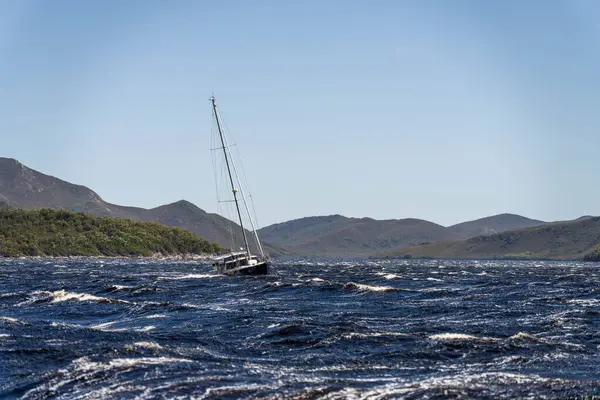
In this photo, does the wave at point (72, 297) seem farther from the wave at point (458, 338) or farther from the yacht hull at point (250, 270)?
the yacht hull at point (250, 270)

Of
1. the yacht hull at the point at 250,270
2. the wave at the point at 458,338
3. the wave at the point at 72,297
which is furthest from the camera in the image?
the yacht hull at the point at 250,270

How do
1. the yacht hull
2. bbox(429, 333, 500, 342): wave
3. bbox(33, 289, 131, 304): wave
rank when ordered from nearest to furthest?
bbox(429, 333, 500, 342): wave
bbox(33, 289, 131, 304): wave
the yacht hull

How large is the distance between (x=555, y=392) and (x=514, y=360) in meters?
7.10

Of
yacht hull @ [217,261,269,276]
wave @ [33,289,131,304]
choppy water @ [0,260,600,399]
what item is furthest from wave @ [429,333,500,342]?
yacht hull @ [217,261,269,276]

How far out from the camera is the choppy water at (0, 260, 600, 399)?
30.0 metres

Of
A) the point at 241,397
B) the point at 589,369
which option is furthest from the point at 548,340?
the point at 241,397

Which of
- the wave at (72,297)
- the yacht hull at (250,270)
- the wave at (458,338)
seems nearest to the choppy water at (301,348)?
the wave at (458,338)

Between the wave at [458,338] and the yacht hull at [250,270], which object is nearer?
the wave at [458,338]

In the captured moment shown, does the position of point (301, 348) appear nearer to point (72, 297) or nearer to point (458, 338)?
point (458, 338)

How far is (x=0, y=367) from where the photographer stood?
114ft

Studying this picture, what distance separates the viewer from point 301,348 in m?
40.2

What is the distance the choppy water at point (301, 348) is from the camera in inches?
1180

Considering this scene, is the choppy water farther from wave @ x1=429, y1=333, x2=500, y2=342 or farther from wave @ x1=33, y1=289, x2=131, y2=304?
wave @ x1=33, y1=289, x2=131, y2=304

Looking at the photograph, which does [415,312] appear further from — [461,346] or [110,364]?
[110,364]
